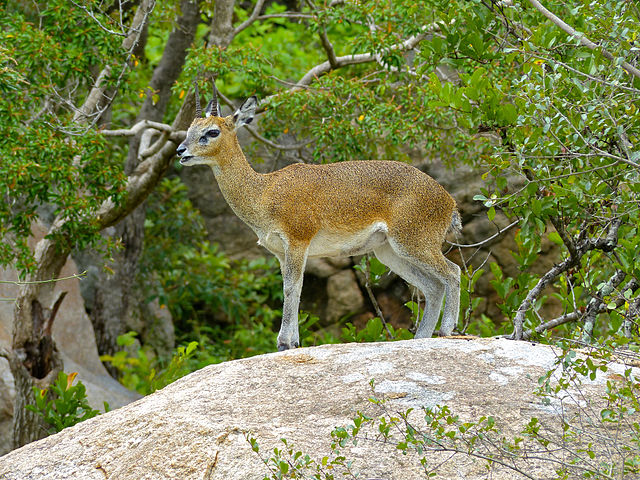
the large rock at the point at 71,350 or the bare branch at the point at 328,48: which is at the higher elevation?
the bare branch at the point at 328,48

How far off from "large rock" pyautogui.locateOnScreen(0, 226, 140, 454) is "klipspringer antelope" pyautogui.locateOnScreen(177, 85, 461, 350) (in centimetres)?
547

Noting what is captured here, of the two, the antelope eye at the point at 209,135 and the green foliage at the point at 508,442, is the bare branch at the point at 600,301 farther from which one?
the antelope eye at the point at 209,135

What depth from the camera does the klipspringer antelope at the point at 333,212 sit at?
854 cm

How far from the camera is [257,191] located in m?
8.70

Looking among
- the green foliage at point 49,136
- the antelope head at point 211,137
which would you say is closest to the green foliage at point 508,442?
the antelope head at point 211,137

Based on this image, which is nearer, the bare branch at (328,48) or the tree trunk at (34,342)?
the tree trunk at (34,342)

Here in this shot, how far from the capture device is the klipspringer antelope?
854 centimetres

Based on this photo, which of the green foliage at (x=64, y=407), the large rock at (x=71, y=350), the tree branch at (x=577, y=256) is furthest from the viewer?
the large rock at (x=71, y=350)

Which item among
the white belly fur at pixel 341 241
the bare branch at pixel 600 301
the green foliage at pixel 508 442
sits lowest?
the bare branch at pixel 600 301

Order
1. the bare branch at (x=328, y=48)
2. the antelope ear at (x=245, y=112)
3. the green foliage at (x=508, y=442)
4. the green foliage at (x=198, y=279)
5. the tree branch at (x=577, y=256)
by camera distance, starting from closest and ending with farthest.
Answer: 1. the green foliage at (x=508, y=442)
2. the tree branch at (x=577, y=256)
3. the antelope ear at (x=245, y=112)
4. the bare branch at (x=328, y=48)
5. the green foliage at (x=198, y=279)

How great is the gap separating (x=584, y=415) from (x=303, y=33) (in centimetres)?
1397

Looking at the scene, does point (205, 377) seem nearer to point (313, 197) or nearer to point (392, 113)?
point (313, 197)

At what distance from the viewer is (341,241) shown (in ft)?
28.5

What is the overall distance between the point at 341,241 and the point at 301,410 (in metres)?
2.60
